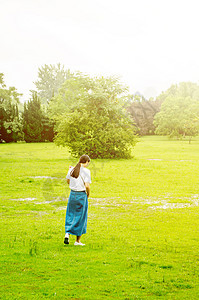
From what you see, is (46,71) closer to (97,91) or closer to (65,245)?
(97,91)

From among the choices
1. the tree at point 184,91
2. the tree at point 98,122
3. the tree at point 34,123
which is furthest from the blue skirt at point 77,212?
the tree at point 184,91

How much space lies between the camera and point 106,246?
9.32m

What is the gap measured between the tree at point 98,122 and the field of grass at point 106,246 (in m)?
17.1

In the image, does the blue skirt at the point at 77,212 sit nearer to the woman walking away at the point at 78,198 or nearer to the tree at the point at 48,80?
the woman walking away at the point at 78,198

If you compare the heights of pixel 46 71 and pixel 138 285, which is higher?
pixel 46 71

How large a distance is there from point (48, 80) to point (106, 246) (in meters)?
166

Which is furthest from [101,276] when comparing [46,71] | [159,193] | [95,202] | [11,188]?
[46,71]

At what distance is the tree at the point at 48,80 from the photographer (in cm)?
16988

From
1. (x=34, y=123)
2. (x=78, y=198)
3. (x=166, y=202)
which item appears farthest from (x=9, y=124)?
(x=78, y=198)

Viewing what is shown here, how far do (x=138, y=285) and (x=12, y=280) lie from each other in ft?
7.38

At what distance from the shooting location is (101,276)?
7031 mm

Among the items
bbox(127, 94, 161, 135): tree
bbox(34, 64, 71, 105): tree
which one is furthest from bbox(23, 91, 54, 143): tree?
bbox(34, 64, 71, 105): tree

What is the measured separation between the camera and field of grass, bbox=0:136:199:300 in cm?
645

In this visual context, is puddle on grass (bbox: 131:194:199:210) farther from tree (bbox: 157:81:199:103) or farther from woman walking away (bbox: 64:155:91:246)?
tree (bbox: 157:81:199:103)
